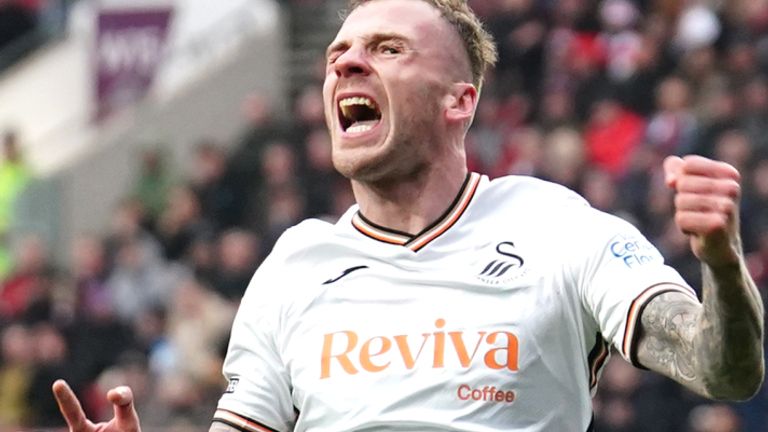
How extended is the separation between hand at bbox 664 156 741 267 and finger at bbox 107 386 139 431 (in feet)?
5.40

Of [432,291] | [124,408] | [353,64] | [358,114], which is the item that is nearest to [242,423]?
[124,408]

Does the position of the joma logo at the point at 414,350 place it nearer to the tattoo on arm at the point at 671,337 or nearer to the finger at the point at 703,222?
the tattoo on arm at the point at 671,337

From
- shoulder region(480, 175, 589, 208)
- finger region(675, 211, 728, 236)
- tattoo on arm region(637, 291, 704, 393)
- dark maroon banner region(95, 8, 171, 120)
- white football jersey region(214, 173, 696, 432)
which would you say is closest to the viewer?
finger region(675, 211, 728, 236)

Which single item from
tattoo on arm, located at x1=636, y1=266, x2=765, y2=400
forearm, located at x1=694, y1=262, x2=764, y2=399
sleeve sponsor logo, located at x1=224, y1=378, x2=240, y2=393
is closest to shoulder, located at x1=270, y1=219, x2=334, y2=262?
sleeve sponsor logo, located at x1=224, y1=378, x2=240, y2=393

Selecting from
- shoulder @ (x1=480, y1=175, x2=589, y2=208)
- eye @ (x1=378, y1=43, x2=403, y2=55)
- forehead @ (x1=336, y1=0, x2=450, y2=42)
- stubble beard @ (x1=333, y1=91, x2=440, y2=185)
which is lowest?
shoulder @ (x1=480, y1=175, x2=589, y2=208)

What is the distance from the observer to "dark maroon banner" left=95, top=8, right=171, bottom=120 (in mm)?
18672

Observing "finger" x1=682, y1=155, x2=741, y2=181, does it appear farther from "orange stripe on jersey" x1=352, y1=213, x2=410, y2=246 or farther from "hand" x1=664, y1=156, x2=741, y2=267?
"orange stripe on jersey" x1=352, y1=213, x2=410, y2=246

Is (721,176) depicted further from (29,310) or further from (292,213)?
(29,310)

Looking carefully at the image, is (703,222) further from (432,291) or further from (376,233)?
(376,233)

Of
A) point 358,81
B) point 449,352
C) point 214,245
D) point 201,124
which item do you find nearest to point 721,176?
point 449,352

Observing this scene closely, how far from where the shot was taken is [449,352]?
4.85 m

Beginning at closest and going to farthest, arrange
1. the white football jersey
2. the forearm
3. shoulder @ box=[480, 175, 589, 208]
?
the forearm
the white football jersey
shoulder @ box=[480, 175, 589, 208]

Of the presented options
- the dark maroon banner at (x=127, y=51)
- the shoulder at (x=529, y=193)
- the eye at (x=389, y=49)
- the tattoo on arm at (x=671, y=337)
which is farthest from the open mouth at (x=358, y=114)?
the dark maroon banner at (x=127, y=51)

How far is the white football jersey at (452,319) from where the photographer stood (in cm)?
479
